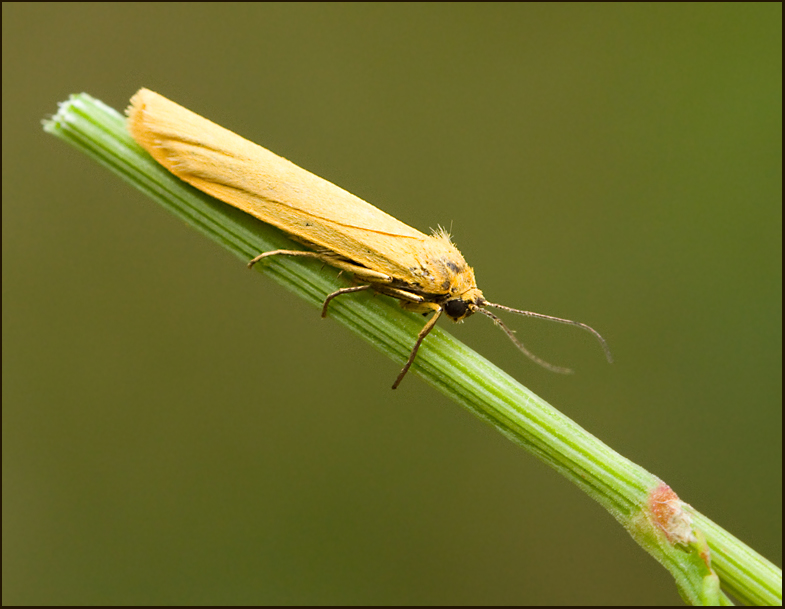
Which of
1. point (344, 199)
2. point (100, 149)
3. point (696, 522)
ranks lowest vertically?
point (100, 149)

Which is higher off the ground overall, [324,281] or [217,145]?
[217,145]

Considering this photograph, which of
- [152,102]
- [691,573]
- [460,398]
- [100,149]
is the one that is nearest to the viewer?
[691,573]

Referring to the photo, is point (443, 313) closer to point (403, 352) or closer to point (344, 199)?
point (403, 352)

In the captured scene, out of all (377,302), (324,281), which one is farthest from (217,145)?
(377,302)

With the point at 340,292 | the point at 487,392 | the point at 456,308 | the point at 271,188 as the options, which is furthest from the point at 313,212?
the point at 487,392

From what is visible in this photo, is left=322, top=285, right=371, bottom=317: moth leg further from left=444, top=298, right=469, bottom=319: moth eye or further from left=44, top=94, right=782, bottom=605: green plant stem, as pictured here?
left=444, top=298, right=469, bottom=319: moth eye

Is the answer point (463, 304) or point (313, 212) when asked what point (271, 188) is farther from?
point (463, 304)

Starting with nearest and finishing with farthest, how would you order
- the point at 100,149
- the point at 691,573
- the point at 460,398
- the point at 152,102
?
1. the point at 691,573
2. the point at 460,398
3. the point at 100,149
4. the point at 152,102
